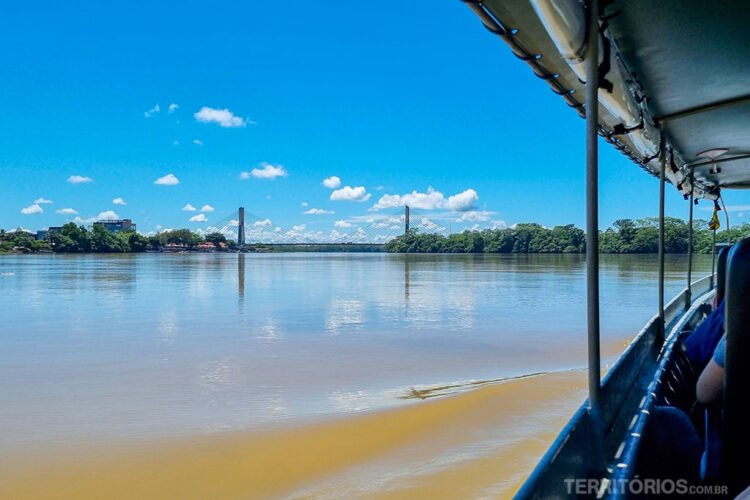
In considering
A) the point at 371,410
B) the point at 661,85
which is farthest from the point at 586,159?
the point at 371,410

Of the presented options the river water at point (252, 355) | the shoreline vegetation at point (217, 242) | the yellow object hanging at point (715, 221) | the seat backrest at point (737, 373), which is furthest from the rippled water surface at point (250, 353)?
the shoreline vegetation at point (217, 242)

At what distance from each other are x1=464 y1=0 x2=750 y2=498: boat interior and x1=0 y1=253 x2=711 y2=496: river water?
385 centimetres

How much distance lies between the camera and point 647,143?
131 inches

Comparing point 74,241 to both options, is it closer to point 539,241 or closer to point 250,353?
point 539,241

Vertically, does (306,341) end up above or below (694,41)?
below

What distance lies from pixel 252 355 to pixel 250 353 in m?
0.19

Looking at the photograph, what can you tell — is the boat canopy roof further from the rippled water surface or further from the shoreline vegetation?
the shoreline vegetation

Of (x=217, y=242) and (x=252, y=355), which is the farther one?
(x=217, y=242)

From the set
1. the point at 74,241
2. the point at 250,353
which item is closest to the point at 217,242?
the point at 74,241

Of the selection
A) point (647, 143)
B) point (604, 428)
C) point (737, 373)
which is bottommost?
point (604, 428)

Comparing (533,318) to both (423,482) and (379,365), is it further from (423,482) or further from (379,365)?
(423,482)

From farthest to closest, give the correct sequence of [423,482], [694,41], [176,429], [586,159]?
[176,429]
[423,482]
[694,41]
[586,159]

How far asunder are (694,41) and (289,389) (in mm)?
5706

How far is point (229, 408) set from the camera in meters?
6.10
